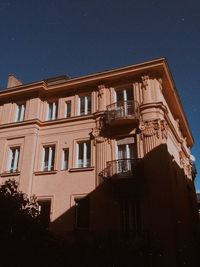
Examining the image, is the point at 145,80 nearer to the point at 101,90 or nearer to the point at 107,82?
the point at 107,82

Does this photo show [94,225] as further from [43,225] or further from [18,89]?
[18,89]

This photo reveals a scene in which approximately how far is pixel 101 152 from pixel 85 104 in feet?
14.0

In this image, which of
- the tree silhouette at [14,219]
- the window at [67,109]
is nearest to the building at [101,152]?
the window at [67,109]

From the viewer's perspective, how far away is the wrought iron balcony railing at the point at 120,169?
628 inches

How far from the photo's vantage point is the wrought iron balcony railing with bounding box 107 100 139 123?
57.1 ft

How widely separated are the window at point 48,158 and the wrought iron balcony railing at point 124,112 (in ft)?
15.6

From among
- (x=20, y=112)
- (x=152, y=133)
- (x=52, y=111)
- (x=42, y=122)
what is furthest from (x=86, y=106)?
(x=152, y=133)

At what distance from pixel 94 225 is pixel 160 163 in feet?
16.8

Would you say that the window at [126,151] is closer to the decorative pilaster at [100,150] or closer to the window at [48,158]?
the decorative pilaster at [100,150]

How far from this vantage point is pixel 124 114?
57.8 feet

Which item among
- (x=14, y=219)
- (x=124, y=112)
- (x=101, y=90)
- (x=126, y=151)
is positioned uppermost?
(x=101, y=90)

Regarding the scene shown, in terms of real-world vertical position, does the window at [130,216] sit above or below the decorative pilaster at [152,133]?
below

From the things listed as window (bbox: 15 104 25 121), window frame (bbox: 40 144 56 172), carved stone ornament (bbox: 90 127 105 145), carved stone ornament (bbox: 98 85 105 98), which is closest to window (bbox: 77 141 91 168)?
carved stone ornament (bbox: 90 127 105 145)

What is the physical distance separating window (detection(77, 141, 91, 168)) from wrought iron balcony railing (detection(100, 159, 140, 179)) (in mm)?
1670
